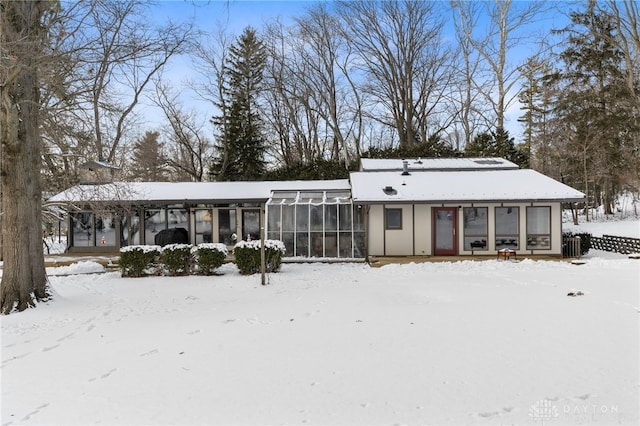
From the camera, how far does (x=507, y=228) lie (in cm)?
1324

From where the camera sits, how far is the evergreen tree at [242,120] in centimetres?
2764

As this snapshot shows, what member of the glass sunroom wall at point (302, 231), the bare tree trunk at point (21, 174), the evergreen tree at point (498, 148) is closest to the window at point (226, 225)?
the glass sunroom wall at point (302, 231)

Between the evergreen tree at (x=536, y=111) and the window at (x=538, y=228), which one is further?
the evergreen tree at (x=536, y=111)

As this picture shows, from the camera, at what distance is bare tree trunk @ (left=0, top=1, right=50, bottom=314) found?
683 centimetres

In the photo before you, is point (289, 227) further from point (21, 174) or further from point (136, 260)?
point (21, 174)

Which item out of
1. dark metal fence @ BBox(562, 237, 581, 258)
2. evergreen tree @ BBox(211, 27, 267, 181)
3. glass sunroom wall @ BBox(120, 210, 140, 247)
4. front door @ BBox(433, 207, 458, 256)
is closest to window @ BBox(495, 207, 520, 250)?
front door @ BBox(433, 207, 458, 256)

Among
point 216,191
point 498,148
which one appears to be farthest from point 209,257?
point 498,148

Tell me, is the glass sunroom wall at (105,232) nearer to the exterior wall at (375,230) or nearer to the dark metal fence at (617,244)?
the exterior wall at (375,230)

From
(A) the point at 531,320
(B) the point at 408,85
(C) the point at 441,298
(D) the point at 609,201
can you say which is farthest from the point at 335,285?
(D) the point at 609,201

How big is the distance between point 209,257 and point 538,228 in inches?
432

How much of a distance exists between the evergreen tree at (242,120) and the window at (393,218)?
16477 millimetres

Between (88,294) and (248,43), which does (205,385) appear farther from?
(248,43)

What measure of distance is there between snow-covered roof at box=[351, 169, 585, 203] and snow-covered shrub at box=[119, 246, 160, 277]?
6.39 meters

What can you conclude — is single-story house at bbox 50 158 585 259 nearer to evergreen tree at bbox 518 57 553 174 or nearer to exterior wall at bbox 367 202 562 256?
exterior wall at bbox 367 202 562 256
